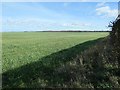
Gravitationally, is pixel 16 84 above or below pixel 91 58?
below

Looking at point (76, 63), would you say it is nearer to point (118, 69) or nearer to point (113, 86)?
point (118, 69)

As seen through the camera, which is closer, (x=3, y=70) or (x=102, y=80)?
(x=102, y=80)

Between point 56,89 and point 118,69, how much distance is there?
2902 millimetres

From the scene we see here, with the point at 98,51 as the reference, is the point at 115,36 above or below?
above

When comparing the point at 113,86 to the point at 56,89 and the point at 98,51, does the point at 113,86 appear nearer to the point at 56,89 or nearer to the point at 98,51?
the point at 56,89

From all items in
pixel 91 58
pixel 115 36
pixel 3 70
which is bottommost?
pixel 3 70

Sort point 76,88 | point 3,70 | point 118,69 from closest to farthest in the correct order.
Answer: point 76,88 → point 118,69 → point 3,70

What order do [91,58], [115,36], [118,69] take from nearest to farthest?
[118,69]
[115,36]
[91,58]

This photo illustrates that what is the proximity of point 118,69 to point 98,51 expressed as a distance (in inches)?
102

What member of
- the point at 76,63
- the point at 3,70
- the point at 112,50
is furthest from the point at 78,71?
the point at 3,70

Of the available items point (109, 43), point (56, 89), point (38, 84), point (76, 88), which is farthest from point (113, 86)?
point (109, 43)

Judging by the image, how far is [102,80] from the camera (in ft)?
33.8

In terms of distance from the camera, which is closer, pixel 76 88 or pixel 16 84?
pixel 76 88

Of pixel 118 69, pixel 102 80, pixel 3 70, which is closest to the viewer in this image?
pixel 102 80
